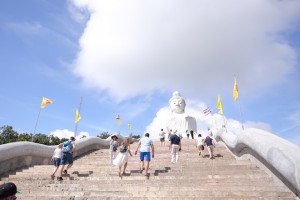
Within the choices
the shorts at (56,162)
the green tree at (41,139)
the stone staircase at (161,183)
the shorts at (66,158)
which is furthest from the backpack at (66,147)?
the green tree at (41,139)

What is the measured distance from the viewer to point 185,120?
30.0 meters

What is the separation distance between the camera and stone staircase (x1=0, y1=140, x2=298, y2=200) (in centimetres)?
671

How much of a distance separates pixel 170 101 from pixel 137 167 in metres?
23.0

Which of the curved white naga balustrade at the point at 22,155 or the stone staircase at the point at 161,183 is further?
the curved white naga balustrade at the point at 22,155

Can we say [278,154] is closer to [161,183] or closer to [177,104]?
[161,183]

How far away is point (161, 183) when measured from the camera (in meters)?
7.70

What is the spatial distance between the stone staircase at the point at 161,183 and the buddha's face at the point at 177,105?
21.9 m

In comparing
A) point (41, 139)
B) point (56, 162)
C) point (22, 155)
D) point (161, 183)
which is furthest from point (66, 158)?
point (41, 139)

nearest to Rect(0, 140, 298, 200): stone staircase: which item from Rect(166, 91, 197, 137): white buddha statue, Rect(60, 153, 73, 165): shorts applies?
Rect(60, 153, 73, 165): shorts

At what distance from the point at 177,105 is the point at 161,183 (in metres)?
24.6

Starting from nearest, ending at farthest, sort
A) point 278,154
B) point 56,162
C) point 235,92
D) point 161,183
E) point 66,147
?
point 278,154, point 161,183, point 56,162, point 66,147, point 235,92

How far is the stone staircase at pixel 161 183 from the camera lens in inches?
264

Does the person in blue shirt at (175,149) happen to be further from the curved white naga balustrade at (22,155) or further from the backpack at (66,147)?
the curved white naga balustrade at (22,155)

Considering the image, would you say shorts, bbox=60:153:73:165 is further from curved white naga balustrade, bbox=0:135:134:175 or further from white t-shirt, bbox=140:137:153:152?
white t-shirt, bbox=140:137:153:152
